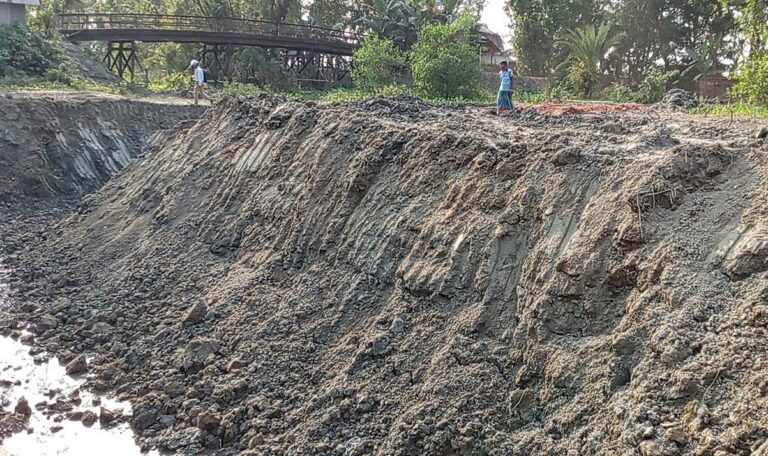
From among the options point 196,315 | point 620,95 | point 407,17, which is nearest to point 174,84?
point 407,17

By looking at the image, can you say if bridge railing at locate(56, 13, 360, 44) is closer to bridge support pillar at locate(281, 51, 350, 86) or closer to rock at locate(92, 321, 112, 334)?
bridge support pillar at locate(281, 51, 350, 86)

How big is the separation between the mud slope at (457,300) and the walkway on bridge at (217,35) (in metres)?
19.1

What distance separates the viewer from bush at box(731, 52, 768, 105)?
39.8 feet

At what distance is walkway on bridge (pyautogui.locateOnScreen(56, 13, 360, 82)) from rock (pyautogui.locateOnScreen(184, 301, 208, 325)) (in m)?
21.7

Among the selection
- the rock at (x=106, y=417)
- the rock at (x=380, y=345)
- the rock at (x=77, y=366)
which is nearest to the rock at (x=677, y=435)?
the rock at (x=380, y=345)

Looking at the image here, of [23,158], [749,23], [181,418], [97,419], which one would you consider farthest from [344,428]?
[23,158]

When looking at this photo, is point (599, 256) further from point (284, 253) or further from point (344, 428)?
point (284, 253)

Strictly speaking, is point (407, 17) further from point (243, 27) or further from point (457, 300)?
point (457, 300)

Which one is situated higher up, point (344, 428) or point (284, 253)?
point (284, 253)

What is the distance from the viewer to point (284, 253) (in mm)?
9703

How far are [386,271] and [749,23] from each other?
10.2 metres

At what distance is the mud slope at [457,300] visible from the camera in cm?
550

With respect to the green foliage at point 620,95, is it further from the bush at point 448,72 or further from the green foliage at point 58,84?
the green foliage at point 58,84

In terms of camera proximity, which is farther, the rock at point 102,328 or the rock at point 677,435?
the rock at point 102,328
